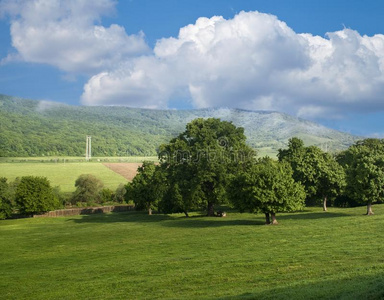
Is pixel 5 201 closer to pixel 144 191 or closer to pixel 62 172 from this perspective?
pixel 144 191

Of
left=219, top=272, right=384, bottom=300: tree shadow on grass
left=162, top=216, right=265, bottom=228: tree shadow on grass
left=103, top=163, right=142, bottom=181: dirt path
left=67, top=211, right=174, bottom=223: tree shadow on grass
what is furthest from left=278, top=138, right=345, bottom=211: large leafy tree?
left=103, top=163, right=142, bottom=181: dirt path

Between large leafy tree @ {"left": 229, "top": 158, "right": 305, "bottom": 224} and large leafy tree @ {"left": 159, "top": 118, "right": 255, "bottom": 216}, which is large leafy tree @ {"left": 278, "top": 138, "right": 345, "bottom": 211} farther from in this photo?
large leafy tree @ {"left": 229, "top": 158, "right": 305, "bottom": 224}

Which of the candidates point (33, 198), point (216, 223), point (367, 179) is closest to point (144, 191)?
point (33, 198)

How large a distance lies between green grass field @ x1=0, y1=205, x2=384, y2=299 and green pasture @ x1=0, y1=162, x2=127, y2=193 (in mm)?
106312

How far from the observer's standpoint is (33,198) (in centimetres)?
9600

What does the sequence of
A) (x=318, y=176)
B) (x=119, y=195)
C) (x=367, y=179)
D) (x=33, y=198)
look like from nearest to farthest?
1. (x=367, y=179)
2. (x=318, y=176)
3. (x=33, y=198)
4. (x=119, y=195)

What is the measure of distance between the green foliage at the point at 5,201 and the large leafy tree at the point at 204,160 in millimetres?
46010

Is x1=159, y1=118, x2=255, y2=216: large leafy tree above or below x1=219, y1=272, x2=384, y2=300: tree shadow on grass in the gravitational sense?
above

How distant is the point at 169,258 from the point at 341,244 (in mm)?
12799

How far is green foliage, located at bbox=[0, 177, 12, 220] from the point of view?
94.3m

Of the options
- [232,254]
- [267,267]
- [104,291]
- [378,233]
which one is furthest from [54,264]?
[378,233]

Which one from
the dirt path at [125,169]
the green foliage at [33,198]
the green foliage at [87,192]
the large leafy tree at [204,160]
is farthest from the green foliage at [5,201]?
the dirt path at [125,169]

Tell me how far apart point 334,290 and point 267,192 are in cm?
3236

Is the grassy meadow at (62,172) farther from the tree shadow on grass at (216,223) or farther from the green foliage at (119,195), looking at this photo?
the tree shadow on grass at (216,223)
